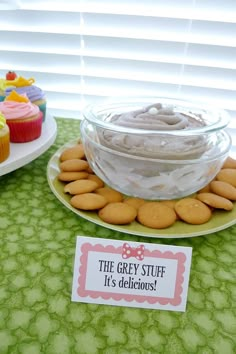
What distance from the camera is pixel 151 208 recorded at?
597 millimetres

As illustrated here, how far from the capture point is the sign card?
18.5 inches

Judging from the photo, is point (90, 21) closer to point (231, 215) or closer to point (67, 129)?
point (67, 129)

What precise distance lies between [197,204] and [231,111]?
0.88 meters

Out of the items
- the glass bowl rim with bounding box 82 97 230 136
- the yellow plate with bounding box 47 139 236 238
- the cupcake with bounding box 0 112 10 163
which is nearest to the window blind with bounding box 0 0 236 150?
the glass bowl rim with bounding box 82 97 230 136

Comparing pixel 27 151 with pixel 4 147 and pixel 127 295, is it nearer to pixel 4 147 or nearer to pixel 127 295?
pixel 4 147

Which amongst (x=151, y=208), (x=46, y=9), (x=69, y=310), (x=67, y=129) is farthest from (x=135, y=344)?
(x=46, y=9)

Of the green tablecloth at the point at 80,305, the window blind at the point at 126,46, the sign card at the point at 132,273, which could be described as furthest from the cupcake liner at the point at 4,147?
the window blind at the point at 126,46

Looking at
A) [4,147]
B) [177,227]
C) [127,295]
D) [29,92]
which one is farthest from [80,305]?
[29,92]

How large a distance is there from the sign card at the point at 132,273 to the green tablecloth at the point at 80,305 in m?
0.02

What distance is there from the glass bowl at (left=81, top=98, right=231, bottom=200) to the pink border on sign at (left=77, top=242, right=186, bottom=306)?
0.18m

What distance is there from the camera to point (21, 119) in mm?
788

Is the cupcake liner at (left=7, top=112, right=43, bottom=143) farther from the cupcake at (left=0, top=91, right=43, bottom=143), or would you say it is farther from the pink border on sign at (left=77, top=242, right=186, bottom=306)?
the pink border on sign at (left=77, top=242, right=186, bottom=306)

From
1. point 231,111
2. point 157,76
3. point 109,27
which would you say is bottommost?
point 231,111

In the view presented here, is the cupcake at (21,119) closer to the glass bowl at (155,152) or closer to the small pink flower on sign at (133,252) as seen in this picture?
the glass bowl at (155,152)
